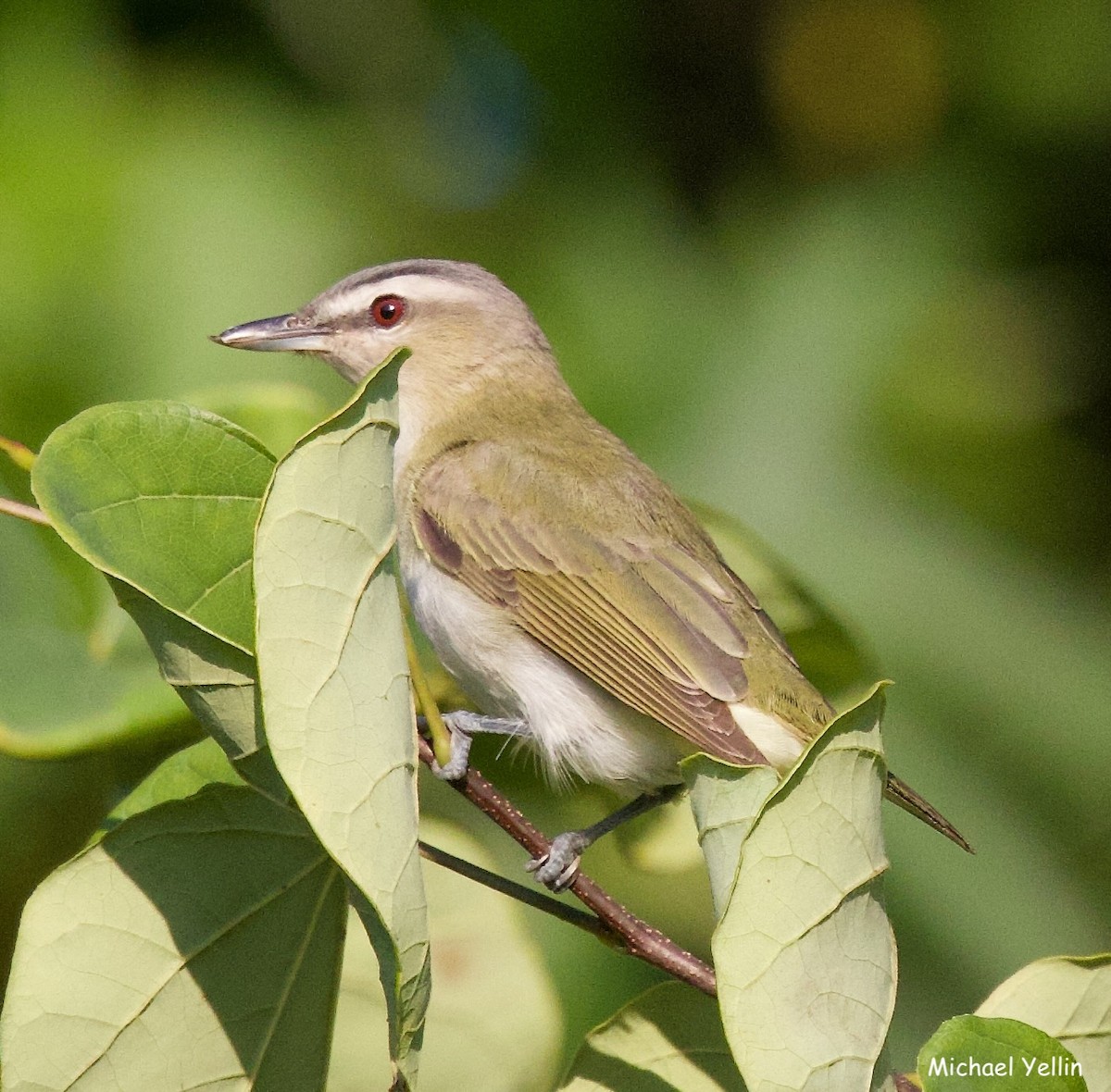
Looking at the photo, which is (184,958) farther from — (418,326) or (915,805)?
(418,326)

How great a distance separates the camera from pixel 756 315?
4.99 metres

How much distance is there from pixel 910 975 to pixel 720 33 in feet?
10.3

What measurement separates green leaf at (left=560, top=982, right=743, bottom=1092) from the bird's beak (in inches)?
75.4

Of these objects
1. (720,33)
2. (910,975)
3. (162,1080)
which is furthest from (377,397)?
(720,33)

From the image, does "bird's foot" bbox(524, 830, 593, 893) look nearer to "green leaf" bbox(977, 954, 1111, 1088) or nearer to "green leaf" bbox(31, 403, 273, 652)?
"green leaf" bbox(977, 954, 1111, 1088)

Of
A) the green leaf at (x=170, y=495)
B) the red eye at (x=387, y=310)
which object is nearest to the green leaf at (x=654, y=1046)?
the green leaf at (x=170, y=495)

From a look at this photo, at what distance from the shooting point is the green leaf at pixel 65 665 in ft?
7.52

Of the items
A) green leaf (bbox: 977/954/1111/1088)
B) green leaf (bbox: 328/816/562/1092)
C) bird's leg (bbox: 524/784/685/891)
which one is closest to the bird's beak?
bird's leg (bbox: 524/784/685/891)

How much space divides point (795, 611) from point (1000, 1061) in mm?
1434

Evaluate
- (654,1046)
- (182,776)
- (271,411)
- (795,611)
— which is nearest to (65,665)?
(182,776)

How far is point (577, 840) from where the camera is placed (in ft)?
8.99

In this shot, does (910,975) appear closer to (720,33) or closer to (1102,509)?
(1102,509)

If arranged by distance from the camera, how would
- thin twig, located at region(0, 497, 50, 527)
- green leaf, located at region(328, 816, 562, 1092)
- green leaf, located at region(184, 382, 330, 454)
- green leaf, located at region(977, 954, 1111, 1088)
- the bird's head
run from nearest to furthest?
thin twig, located at region(0, 497, 50, 527) < green leaf, located at region(977, 954, 1111, 1088) < green leaf, located at region(328, 816, 562, 1092) < green leaf, located at region(184, 382, 330, 454) < the bird's head

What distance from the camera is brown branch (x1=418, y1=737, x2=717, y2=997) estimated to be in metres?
2.06
